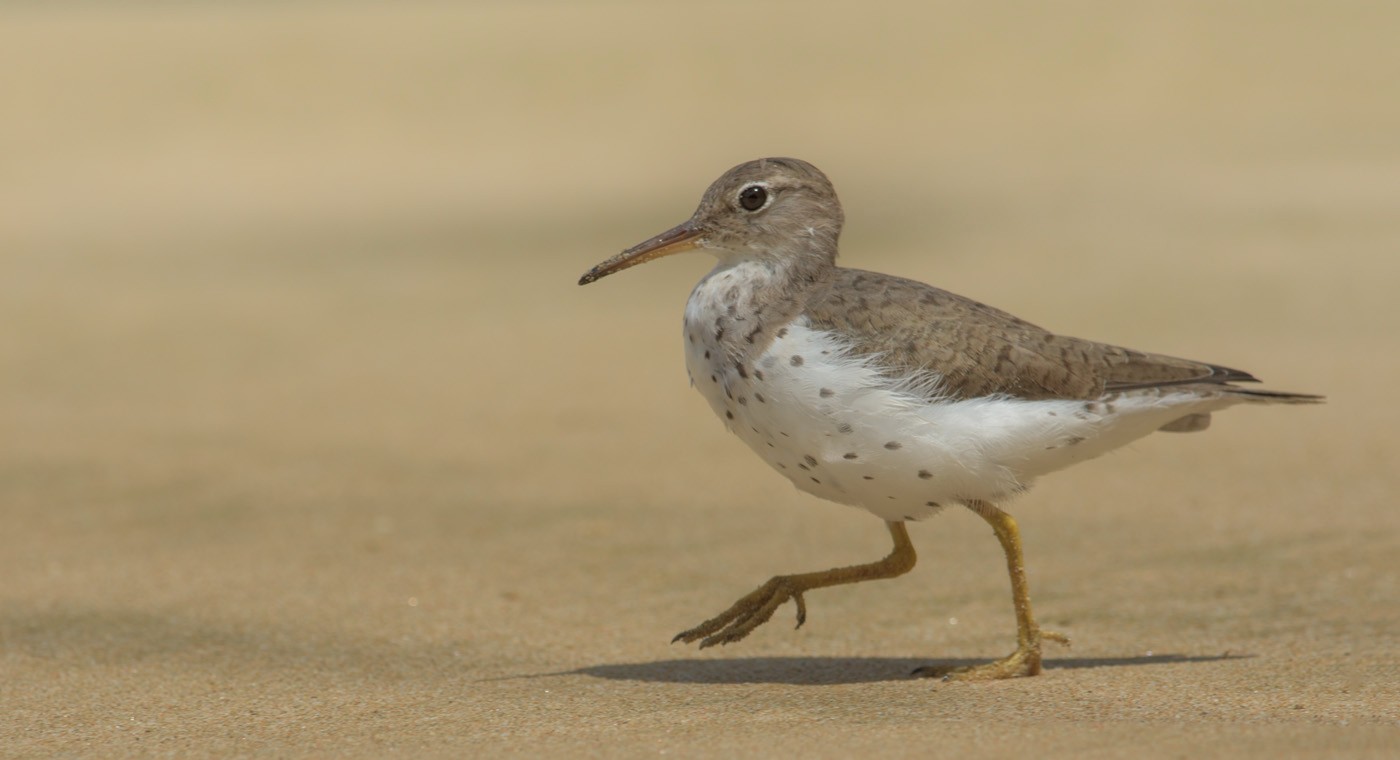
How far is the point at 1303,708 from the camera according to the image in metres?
4.82

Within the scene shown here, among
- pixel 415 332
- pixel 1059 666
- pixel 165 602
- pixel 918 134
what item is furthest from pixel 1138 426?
pixel 918 134

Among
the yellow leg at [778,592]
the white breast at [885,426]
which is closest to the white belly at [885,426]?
the white breast at [885,426]

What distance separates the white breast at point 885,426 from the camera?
5320 millimetres

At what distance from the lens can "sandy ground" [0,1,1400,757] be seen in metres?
5.39

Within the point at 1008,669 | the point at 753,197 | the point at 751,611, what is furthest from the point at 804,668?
the point at 753,197

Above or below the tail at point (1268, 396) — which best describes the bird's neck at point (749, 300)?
above

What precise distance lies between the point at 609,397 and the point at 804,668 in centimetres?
561

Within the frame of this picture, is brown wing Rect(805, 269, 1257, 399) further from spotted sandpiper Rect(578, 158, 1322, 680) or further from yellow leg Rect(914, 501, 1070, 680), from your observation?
yellow leg Rect(914, 501, 1070, 680)

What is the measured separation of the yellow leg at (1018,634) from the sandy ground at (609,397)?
116 millimetres

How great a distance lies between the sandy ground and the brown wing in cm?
106

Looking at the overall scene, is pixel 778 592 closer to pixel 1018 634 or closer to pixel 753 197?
pixel 1018 634

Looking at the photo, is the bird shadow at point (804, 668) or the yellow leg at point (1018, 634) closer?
the yellow leg at point (1018, 634)

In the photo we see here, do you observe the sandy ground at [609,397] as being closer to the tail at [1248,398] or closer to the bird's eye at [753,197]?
the tail at [1248,398]

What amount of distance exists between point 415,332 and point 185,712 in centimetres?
869
